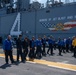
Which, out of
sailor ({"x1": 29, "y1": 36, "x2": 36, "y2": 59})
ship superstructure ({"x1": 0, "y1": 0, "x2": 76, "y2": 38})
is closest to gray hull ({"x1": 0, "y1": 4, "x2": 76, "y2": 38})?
ship superstructure ({"x1": 0, "y1": 0, "x2": 76, "y2": 38})

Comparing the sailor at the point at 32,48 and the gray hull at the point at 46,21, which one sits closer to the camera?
the sailor at the point at 32,48

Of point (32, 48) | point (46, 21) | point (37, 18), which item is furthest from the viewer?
point (37, 18)

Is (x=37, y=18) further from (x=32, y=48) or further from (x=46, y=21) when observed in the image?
(x=32, y=48)

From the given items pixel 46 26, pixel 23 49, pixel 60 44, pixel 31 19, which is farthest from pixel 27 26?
pixel 23 49

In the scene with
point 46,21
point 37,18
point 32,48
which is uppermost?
point 37,18

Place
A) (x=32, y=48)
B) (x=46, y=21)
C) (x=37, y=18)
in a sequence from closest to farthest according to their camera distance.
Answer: (x=32, y=48) → (x=46, y=21) → (x=37, y=18)

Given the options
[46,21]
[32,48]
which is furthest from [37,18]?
[32,48]

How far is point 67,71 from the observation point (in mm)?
10320

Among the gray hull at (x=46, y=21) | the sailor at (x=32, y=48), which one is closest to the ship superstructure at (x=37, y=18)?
the gray hull at (x=46, y=21)

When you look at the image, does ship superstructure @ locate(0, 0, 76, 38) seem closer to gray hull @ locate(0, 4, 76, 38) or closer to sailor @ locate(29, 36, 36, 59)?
gray hull @ locate(0, 4, 76, 38)

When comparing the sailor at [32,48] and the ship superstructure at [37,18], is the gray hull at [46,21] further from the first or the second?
the sailor at [32,48]

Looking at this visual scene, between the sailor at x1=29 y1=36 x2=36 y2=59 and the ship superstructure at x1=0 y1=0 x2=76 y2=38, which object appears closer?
the sailor at x1=29 y1=36 x2=36 y2=59

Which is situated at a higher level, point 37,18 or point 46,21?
point 37,18

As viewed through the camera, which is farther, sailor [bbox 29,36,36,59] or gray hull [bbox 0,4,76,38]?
gray hull [bbox 0,4,76,38]
